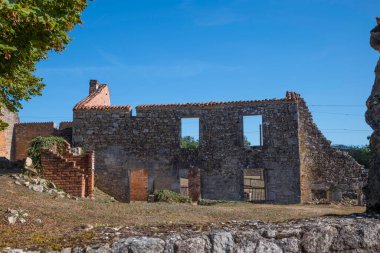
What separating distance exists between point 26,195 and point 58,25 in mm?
6788

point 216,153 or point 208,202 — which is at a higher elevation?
point 216,153

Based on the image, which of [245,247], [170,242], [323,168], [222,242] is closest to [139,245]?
[170,242]

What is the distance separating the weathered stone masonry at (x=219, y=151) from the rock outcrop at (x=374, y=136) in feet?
56.9

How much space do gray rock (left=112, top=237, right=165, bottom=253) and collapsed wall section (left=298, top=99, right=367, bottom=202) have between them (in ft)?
66.8

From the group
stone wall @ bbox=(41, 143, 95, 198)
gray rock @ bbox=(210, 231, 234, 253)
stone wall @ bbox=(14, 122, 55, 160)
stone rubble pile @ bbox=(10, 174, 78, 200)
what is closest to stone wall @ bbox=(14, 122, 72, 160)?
stone wall @ bbox=(14, 122, 55, 160)

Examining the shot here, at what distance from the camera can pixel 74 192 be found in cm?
1441

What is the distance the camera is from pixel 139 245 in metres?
3.06

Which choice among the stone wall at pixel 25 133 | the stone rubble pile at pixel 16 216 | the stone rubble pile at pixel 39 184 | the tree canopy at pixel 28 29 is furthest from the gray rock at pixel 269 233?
the stone wall at pixel 25 133

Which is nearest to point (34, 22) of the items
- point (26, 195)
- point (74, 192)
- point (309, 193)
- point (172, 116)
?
point (26, 195)

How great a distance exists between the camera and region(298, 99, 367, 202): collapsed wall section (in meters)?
22.8

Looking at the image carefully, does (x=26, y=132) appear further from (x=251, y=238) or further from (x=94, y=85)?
(x=251, y=238)

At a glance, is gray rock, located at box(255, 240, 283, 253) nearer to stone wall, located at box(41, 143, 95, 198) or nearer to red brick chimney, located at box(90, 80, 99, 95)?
stone wall, located at box(41, 143, 95, 198)

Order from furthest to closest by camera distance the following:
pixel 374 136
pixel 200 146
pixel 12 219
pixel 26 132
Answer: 1. pixel 26 132
2. pixel 200 146
3. pixel 12 219
4. pixel 374 136

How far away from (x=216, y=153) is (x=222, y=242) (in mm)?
19405
